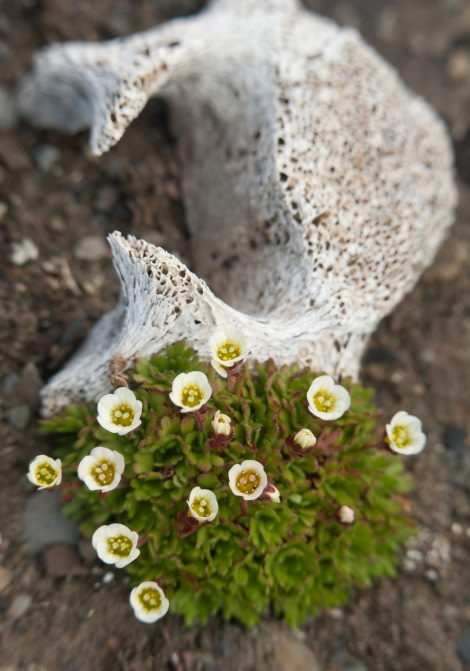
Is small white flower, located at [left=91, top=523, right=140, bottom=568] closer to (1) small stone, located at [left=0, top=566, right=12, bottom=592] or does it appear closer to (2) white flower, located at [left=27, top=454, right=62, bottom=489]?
(2) white flower, located at [left=27, top=454, right=62, bottom=489]

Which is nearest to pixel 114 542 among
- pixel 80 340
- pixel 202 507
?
pixel 202 507

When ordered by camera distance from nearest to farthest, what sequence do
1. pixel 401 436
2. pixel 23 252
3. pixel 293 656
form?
pixel 401 436 → pixel 293 656 → pixel 23 252

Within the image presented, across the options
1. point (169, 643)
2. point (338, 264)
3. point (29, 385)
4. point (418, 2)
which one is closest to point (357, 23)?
point (418, 2)

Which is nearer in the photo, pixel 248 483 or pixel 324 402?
pixel 248 483

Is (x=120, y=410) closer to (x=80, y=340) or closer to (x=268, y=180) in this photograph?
(x=80, y=340)

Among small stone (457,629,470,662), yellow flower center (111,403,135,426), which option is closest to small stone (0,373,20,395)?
yellow flower center (111,403,135,426)

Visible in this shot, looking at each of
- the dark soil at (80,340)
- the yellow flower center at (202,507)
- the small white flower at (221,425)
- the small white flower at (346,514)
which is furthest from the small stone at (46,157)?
the small white flower at (346,514)
